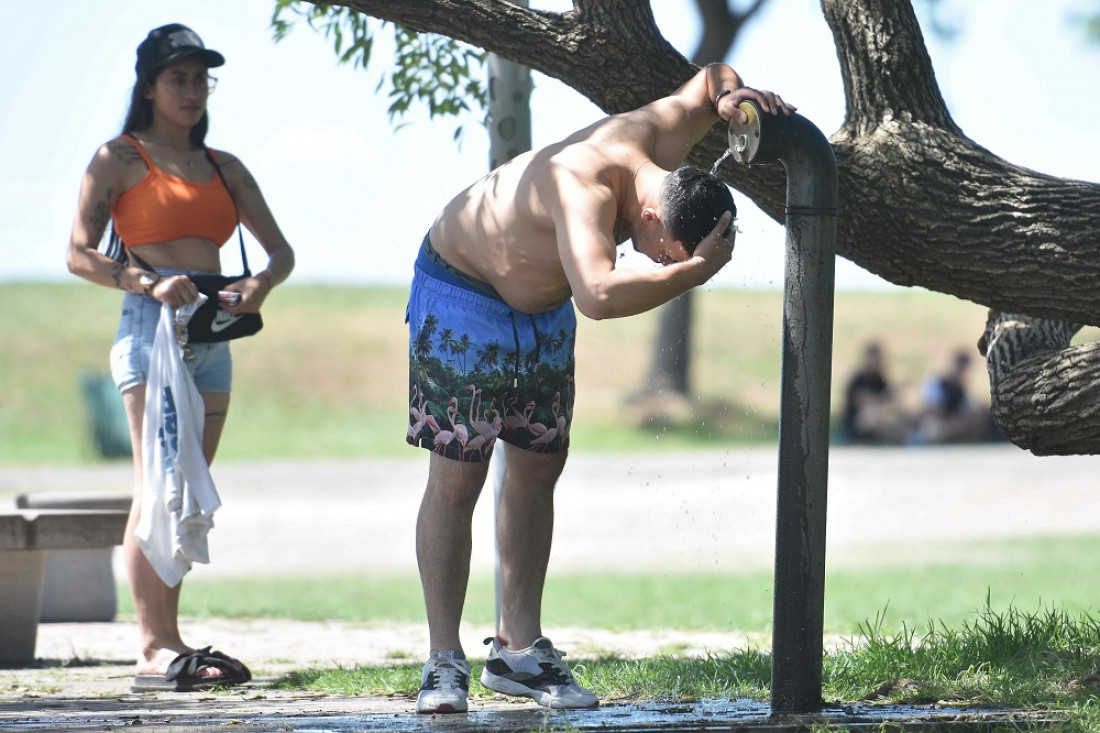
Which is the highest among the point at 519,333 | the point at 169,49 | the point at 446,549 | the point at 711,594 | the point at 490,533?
the point at 169,49

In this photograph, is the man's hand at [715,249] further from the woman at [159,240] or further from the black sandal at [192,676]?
the black sandal at [192,676]

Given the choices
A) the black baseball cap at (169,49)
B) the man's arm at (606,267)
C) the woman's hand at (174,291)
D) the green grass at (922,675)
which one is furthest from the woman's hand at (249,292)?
the man's arm at (606,267)

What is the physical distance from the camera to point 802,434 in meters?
3.90

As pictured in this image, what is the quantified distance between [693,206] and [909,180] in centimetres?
147

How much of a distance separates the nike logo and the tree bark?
1.19 m

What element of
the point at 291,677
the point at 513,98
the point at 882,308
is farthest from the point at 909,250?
the point at 882,308

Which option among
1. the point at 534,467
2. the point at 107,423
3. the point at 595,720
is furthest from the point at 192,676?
the point at 107,423

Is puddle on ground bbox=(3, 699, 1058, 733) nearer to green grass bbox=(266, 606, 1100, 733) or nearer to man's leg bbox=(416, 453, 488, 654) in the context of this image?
green grass bbox=(266, 606, 1100, 733)

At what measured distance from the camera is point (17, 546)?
228 inches

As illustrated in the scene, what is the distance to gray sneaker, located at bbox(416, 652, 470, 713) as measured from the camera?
4.02 meters

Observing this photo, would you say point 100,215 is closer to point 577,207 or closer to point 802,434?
point 577,207

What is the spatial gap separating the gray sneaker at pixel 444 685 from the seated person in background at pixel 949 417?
2045cm

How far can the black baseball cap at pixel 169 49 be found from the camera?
206 inches

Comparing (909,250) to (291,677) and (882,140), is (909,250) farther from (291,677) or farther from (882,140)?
(291,677)
